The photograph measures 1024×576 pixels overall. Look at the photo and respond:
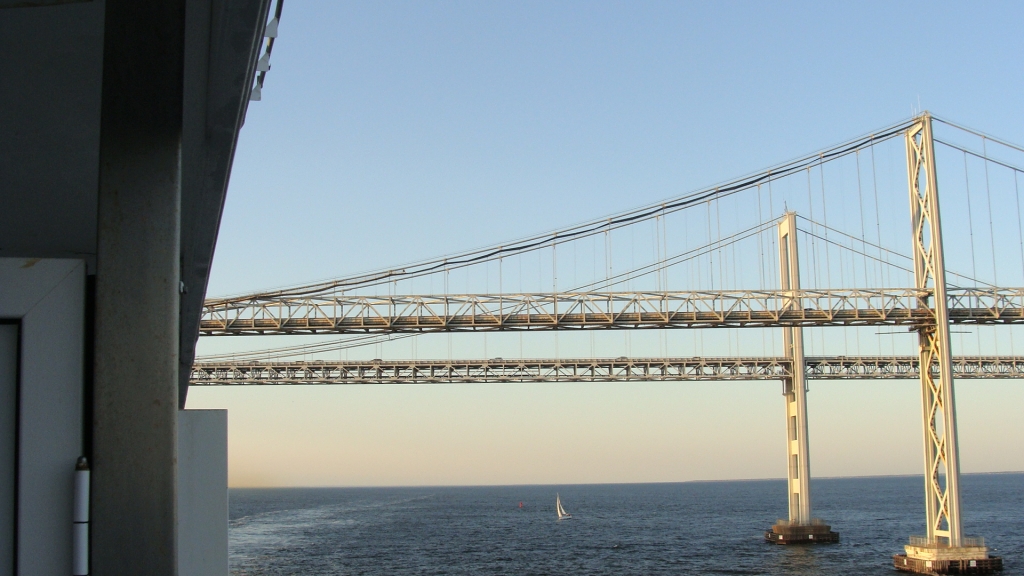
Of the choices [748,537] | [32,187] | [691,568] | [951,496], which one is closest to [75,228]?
[32,187]

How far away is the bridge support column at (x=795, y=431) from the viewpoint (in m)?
54.8

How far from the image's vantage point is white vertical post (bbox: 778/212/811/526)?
54406 millimetres

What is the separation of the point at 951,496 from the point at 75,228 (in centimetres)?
3273

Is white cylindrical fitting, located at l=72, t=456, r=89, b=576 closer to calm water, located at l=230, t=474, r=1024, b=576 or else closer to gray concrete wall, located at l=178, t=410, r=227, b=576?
gray concrete wall, located at l=178, t=410, r=227, b=576

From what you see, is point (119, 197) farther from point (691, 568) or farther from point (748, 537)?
point (748, 537)

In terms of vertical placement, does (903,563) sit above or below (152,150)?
below

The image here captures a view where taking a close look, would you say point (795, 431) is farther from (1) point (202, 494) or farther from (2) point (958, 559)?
(1) point (202, 494)

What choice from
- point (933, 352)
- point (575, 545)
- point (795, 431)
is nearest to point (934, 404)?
point (933, 352)

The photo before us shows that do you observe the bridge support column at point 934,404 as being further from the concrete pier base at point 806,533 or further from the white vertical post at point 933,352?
the concrete pier base at point 806,533

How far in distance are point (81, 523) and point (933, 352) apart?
129ft

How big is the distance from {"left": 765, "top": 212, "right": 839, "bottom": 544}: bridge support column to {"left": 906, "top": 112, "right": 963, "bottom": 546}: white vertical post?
11443 mm

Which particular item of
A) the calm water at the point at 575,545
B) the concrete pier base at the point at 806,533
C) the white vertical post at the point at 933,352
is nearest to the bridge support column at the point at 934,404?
the white vertical post at the point at 933,352

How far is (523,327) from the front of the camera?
44750 mm

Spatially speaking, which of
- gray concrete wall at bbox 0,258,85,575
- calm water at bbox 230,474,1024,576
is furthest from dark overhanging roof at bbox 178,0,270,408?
calm water at bbox 230,474,1024,576
